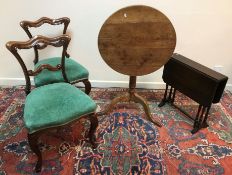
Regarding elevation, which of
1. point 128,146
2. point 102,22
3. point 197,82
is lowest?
point 128,146

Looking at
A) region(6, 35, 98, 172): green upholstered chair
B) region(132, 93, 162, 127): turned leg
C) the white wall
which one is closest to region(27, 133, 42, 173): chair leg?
region(6, 35, 98, 172): green upholstered chair

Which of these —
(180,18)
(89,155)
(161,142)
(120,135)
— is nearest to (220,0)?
(180,18)

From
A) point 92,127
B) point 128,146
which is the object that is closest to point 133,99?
point 128,146

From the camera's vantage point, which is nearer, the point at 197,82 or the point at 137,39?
the point at 137,39

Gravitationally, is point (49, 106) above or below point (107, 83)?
above

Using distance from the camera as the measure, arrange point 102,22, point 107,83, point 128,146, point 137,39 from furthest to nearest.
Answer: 1. point 107,83
2. point 102,22
3. point 128,146
4. point 137,39

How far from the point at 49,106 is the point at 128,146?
2.76 ft

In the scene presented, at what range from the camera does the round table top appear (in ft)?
6.09

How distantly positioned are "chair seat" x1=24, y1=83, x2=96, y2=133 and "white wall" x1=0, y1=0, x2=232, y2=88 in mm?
988

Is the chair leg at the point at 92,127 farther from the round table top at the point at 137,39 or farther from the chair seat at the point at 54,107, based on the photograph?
the round table top at the point at 137,39

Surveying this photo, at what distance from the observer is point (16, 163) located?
1.89m

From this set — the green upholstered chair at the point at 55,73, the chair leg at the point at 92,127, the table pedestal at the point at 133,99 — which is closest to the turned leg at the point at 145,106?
the table pedestal at the point at 133,99

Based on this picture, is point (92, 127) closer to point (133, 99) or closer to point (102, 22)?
point (133, 99)

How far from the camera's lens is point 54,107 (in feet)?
5.53
